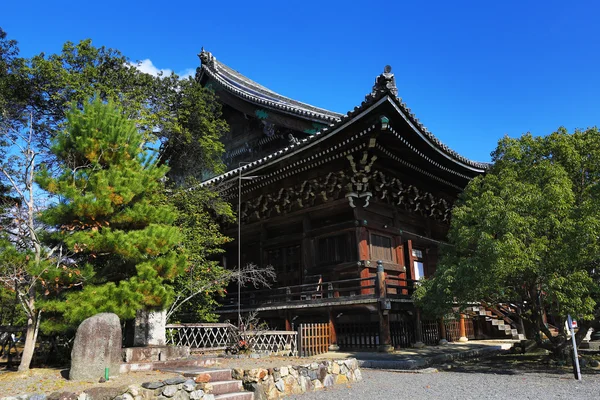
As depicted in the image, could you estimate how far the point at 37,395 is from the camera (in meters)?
5.55

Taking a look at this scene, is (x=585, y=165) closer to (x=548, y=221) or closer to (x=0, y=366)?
(x=548, y=221)

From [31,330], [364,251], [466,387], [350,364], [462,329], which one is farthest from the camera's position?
[462,329]

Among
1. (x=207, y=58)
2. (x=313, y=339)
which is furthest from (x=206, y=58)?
(x=313, y=339)

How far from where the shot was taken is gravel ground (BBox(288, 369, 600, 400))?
292 inches

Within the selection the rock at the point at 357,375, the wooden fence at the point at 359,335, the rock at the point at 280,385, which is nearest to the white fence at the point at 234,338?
the wooden fence at the point at 359,335

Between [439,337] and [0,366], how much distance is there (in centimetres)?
1278

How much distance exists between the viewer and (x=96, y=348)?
22.8ft

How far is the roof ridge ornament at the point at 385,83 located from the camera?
1112 cm

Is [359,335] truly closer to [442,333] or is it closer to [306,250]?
[442,333]

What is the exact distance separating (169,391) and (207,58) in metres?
21.0

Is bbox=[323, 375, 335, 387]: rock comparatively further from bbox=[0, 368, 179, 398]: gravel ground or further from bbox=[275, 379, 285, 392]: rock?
bbox=[0, 368, 179, 398]: gravel ground

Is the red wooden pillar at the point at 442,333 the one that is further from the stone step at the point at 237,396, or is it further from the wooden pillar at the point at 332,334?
the stone step at the point at 237,396

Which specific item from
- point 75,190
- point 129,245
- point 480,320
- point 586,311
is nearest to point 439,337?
point 480,320

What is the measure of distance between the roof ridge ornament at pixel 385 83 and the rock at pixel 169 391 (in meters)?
8.44
